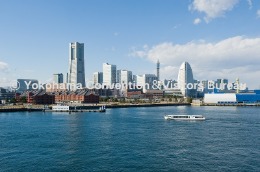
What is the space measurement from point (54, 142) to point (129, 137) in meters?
11.0

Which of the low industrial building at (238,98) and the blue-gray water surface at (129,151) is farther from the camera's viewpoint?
the low industrial building at (238,98)

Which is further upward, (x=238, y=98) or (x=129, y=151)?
(x=238, y=98)

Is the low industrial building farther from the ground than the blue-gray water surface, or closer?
farther from the ground

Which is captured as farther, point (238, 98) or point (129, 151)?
point (238, 98)

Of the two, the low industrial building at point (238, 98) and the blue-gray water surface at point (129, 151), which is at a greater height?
the low industrial building at point (238, 98)

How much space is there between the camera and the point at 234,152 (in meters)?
34.7

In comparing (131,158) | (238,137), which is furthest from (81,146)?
(238,137)

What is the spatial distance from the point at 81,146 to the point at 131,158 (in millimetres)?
8972

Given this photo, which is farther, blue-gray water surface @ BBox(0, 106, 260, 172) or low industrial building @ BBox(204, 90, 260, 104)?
low industrial building @ BBox(204, 90, 260, 104)

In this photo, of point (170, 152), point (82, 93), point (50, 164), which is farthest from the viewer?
point (82, 93)

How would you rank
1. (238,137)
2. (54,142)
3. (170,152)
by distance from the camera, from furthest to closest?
(238,137), (54,142), (170,152)

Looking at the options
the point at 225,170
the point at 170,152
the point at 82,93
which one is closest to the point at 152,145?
the point at 170,152

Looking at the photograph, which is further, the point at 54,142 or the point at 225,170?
the point at 54,142

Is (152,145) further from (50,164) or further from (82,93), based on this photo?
(82,93)
